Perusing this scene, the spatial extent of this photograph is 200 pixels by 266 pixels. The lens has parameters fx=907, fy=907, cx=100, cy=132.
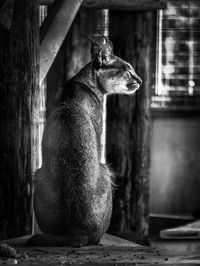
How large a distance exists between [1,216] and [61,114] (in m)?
0.98

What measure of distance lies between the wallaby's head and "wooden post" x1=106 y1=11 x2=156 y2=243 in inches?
53.9

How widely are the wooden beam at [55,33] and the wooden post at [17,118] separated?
1.61 feet

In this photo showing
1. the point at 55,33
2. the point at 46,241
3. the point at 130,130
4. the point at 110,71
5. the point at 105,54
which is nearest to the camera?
the point at 46,241

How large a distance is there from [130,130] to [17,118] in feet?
6.87

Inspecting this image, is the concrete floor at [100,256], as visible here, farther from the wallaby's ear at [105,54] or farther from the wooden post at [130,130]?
the wooden post at [130,130]

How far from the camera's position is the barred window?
540 inches

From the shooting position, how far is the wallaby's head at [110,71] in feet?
23.4

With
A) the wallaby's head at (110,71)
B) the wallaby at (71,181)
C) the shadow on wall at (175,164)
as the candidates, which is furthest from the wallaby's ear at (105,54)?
the shadow on wall at (175,164)

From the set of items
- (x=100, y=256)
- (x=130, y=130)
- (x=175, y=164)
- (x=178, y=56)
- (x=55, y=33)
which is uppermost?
(x=178, y=56)

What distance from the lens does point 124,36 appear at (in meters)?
8.81

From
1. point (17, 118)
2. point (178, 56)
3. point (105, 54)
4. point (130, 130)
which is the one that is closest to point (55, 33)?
point (105, 54)

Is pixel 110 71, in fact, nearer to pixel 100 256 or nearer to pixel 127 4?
pixel 127 4

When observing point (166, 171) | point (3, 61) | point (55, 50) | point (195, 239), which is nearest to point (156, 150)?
point (166, 171)

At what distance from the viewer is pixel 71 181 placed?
21.2ft
